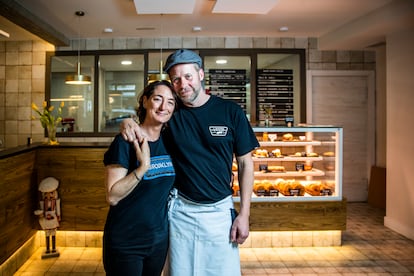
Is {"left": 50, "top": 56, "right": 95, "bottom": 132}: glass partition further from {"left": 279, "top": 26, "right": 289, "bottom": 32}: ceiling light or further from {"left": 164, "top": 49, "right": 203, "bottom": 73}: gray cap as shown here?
{"left": 164, "top": 49, "right": 203, "bottom": 73}: gray cap

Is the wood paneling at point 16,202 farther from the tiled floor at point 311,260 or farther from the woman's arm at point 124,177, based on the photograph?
the woman's arm at point 124,177

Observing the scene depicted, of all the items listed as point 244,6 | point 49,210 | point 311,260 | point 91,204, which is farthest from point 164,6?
point 311,260

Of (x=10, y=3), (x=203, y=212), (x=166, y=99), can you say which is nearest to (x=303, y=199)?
(x=203, y=212)

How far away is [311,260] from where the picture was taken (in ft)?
11.9

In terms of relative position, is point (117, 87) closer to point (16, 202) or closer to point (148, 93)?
point (16, 202)

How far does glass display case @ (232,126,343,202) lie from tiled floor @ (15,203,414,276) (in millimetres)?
567

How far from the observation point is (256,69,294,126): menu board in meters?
6.05

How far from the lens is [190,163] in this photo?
168cm

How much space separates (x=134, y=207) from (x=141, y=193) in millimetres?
66

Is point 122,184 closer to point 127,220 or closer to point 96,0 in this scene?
point 127,220

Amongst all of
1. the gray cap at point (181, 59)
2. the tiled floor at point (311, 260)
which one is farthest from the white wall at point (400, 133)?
the gray cap at point (181, 59)

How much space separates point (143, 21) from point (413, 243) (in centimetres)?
439

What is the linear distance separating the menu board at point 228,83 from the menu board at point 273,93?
10.2 inches

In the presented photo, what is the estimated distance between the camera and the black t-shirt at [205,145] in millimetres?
1684
